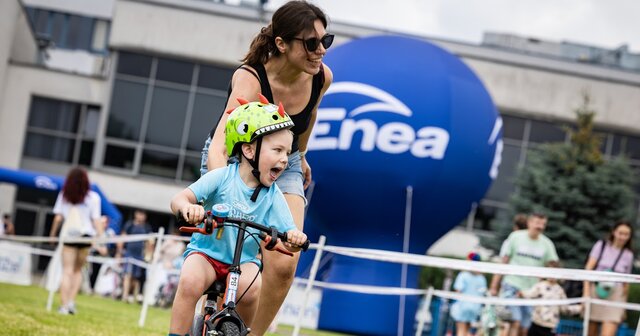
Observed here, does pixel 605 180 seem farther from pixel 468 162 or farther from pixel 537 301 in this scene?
pixel 537 301

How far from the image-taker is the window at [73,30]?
4438 cm

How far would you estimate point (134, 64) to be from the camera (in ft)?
116

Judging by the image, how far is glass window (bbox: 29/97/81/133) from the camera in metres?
36.7

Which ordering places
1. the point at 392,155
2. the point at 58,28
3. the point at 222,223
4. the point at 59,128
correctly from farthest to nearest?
the point at 58,28 < the point at 59,128 < the point at 392,155 < the point at 222,223

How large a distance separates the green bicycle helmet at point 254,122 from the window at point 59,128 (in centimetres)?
3217

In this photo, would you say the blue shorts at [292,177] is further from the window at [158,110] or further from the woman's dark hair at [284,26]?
the window at [158,110]

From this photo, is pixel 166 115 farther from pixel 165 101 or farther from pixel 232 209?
pixel 232 209

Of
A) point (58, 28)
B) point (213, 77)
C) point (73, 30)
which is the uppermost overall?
point (58, 28)

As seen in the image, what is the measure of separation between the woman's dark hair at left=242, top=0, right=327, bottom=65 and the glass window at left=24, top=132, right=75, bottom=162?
3162cm

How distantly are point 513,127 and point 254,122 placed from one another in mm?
30502

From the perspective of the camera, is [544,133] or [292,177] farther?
[544,133]

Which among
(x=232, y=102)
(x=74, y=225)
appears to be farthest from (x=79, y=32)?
(x=232, y=102)

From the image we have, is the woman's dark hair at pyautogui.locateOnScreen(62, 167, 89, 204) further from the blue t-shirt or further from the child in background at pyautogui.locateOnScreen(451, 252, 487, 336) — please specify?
the blue t-shirt

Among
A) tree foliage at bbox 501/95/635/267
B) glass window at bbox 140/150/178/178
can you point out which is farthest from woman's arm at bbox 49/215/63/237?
glass window at bbox 140/150/178/178
